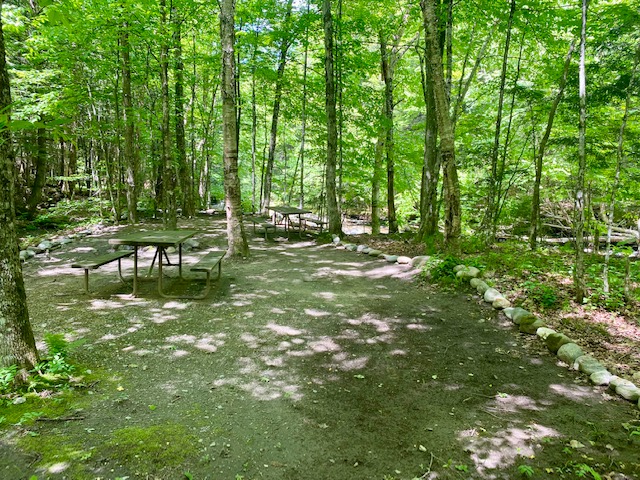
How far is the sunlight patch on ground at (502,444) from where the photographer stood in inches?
95.4

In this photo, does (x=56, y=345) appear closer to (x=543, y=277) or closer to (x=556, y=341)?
(x=556, y=341)

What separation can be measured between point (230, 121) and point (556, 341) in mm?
6718

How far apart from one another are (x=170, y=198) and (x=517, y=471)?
31.5ft

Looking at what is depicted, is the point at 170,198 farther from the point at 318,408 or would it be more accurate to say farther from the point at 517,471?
the point at 517,471

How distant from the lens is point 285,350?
3.96 m

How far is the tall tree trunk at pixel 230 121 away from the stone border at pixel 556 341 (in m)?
4.61

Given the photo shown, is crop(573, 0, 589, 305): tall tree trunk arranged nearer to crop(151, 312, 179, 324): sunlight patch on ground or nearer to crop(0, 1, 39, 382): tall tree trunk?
crop(151, 312, 179, 324): sunlight patch on ground

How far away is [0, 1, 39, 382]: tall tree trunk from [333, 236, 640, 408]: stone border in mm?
4826

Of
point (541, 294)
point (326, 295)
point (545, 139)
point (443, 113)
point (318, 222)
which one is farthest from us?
point (318, 222)

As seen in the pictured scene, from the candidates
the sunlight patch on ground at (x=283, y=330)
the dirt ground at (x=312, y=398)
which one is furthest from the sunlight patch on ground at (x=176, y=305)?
the sunlight patch on ground at (x=283, y=330)

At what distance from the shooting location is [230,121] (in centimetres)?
766

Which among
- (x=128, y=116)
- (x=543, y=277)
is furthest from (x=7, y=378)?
(x=128, y=116)

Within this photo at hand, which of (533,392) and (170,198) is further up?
(170,198)

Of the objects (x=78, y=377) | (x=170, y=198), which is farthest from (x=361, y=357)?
(x=170, y=198)
